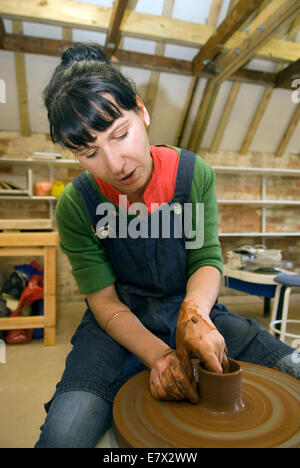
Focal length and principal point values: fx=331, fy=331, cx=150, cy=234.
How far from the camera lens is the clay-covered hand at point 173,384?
733mm

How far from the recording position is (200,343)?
73 cm

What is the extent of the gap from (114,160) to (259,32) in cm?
296

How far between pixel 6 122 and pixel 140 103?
3636mm

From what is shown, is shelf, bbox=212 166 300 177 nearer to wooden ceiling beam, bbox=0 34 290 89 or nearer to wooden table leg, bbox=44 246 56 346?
wooden ceiling beam, bbox=0 34 290 89

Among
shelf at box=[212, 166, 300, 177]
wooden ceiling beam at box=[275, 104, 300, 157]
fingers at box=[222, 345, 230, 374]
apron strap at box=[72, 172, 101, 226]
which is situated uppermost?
wooden ceiling beam at box=[275, 104, 300, 157]

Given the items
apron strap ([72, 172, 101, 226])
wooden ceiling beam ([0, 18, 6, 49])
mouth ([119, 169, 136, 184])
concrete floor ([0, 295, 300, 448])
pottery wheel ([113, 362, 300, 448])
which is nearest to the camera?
pottery wheel ([113, 362, 300, 448])

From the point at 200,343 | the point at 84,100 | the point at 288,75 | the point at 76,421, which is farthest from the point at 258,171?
the point at 76,421

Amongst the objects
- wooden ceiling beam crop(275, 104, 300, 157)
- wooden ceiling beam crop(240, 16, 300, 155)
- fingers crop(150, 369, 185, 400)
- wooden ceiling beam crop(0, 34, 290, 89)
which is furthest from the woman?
wooden ceiling beam crop(275, 104, 300, 157)

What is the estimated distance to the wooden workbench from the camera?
2.49 metres

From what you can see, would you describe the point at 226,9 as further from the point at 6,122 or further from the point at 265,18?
the point at 6,122

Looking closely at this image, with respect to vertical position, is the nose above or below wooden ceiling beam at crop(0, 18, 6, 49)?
below

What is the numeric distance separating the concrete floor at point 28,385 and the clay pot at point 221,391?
0.76ft

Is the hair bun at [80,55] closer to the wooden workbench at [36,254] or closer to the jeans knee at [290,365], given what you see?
the jeans knee at [290,365]

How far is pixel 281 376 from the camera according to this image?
0.83m
